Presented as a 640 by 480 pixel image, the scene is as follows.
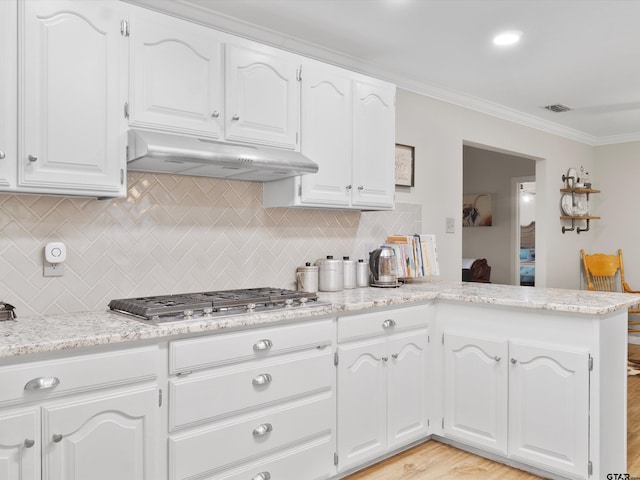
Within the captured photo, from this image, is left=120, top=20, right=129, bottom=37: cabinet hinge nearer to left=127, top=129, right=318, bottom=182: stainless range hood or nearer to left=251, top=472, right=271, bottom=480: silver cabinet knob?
left=127, top=129, right=318, bottom=182: stainless range hood

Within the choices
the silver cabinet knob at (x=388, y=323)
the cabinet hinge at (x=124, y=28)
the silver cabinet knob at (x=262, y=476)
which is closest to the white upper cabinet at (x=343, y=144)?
the silver cabinet knob at (x=388, y=323)

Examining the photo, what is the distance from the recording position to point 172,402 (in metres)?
1.93

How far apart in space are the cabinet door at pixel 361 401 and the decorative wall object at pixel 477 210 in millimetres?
4959

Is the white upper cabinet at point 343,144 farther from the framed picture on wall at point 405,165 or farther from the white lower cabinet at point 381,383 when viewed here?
the white lower cabinet at point 381,383

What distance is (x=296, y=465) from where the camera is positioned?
91.7 inches

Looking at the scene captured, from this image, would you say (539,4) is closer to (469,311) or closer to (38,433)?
(469,311)

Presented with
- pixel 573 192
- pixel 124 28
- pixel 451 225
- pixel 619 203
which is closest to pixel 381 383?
pixel 451 225

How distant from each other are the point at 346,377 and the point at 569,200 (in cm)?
443

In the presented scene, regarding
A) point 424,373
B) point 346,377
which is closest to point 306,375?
point 346,377

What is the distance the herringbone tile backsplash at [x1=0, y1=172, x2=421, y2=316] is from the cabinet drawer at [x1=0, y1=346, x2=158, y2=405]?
0.64m

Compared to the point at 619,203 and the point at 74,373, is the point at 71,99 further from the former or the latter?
the point at 619,203

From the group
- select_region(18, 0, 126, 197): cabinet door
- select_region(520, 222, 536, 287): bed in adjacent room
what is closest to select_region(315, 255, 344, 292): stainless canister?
select_region(18, 0, 126, 197): cabinet door

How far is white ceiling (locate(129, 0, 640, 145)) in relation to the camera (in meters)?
2.71

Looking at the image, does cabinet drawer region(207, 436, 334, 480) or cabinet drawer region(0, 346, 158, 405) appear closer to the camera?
A: cabinet drawer region(0, 346, 158, 405)
